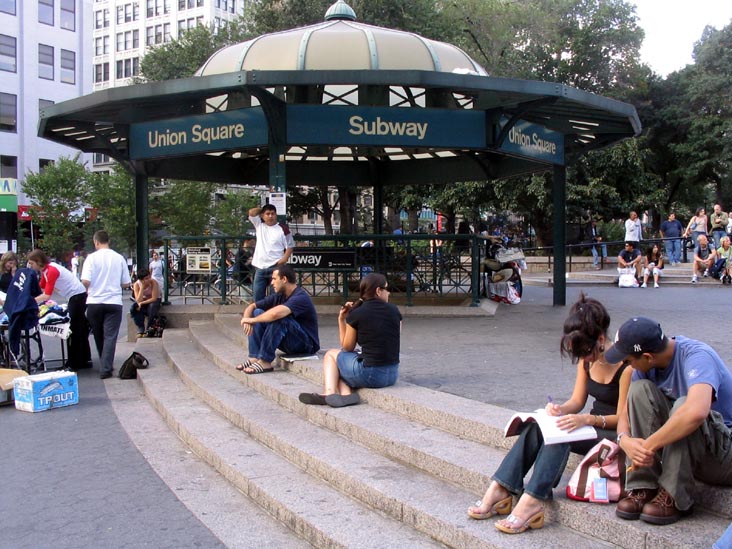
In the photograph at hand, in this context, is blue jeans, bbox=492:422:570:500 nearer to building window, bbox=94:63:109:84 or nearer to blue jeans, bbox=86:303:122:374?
blue jeans, bbox=86:303:122:374

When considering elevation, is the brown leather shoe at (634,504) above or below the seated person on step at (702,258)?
below

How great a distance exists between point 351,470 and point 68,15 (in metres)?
53.1

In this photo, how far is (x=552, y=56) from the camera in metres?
33.4

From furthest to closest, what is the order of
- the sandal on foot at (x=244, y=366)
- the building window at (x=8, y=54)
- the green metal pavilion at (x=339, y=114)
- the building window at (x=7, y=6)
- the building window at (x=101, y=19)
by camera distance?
the building window at (x=101, y=19) → the building window at (x=8, y=54) → the building window at (x=7, y=6) → the green metal pavilion at (x=339, y=114) → the sandal on foot at (x=244, y=366)

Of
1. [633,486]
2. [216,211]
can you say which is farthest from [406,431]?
[216,211]

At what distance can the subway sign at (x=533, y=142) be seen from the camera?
34.7ft

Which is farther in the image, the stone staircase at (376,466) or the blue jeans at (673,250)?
the blue jeans at (673,250)

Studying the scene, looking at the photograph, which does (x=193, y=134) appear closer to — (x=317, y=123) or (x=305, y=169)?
(x=317, y=123)

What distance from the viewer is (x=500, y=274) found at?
1362 centimetres

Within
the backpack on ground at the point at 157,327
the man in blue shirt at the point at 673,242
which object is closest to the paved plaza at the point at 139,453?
the backpack on ground at the point at 157,327

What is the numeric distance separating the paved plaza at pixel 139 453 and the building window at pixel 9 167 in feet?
136

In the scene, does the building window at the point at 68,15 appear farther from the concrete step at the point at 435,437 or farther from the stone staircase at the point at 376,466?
the concrete step at the point at 435,437

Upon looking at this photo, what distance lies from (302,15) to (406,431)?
23.9m

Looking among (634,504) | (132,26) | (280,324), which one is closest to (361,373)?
(280,324)
